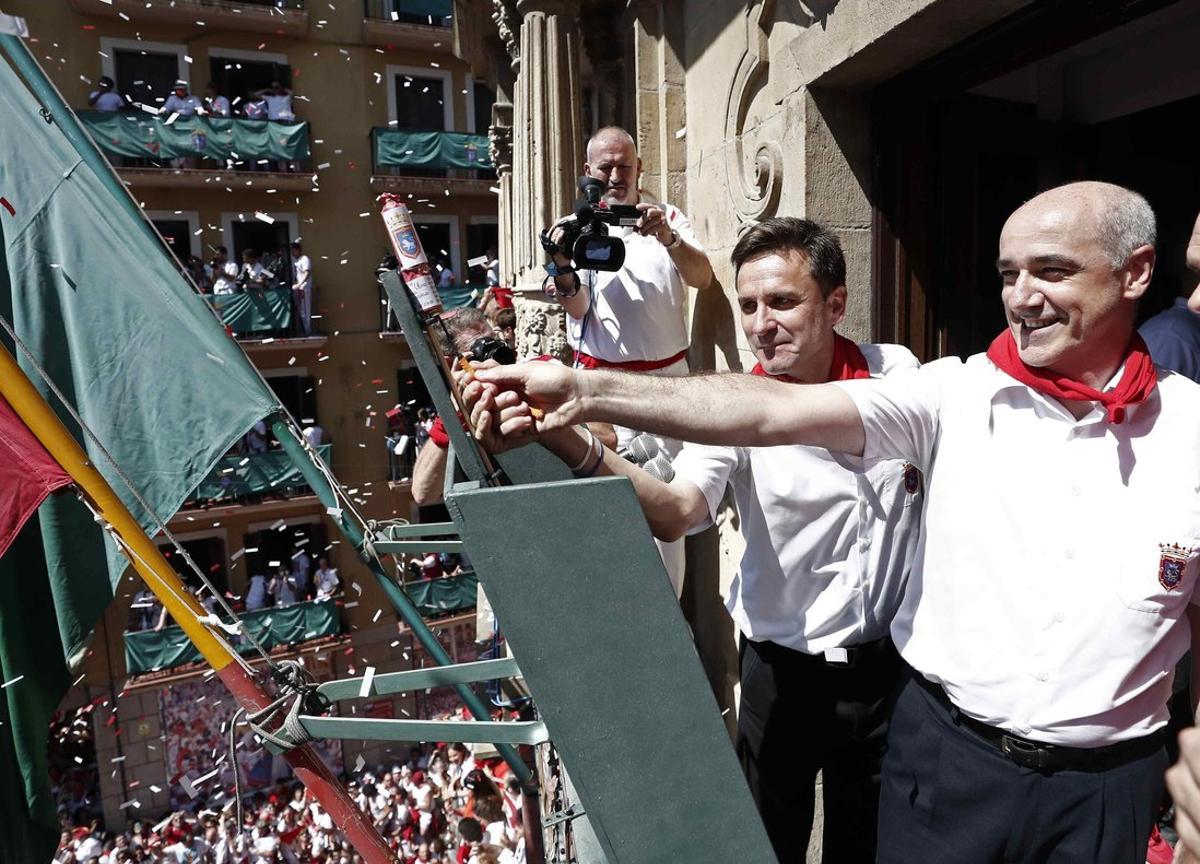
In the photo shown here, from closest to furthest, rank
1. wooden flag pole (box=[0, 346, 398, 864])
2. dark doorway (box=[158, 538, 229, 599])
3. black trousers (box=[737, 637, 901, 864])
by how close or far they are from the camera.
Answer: wooden flag pole (box=[0, 346, 398, 864]), black trousers (box=[737, 637, 901, 864]), dark doorway (box=[158, 538, 229, 599])

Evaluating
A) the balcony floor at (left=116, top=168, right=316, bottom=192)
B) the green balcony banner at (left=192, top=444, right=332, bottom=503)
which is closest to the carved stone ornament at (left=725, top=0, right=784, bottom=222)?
the green balcony banner at (left=192, top=444, right=332, bottom=503)

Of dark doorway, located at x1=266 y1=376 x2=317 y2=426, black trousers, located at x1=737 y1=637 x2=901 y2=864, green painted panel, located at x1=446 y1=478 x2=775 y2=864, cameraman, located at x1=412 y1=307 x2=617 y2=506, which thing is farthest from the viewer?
dark doorway, located at x1=266 y1=376 x2=317 y2=426

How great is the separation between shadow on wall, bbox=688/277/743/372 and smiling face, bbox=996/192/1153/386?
1.97 meters

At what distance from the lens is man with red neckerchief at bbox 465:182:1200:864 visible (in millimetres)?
1472

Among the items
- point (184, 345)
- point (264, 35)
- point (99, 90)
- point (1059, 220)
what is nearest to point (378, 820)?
point (184, 345)

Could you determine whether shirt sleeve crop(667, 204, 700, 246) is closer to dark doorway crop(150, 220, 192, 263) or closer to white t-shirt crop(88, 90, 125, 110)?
dark doorway crop(150, 220, 192, 263)

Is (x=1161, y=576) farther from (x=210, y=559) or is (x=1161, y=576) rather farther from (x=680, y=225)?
(x=210, y=559)

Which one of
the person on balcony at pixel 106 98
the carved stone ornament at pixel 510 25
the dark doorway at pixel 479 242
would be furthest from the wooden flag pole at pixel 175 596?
the dark doorway at pixel 479 242

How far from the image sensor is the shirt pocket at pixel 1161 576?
1433 mm

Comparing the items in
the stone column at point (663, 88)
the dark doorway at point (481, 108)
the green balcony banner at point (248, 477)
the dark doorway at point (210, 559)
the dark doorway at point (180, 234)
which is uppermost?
the dark doorway at point (481, 108)

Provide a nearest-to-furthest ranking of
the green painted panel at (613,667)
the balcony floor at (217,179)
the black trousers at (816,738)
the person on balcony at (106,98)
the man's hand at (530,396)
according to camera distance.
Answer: the green painted panel at (613,667) < the man's hand at (530,396) < the black trousers at (816,738) < the person on balcony at (106,98) < the balcony floor at (217,179)

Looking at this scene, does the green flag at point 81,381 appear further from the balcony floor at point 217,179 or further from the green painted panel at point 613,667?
the balcony floor at point 217,179

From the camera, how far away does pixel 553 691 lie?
1104mm

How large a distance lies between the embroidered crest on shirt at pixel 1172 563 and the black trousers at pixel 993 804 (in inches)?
15.5
